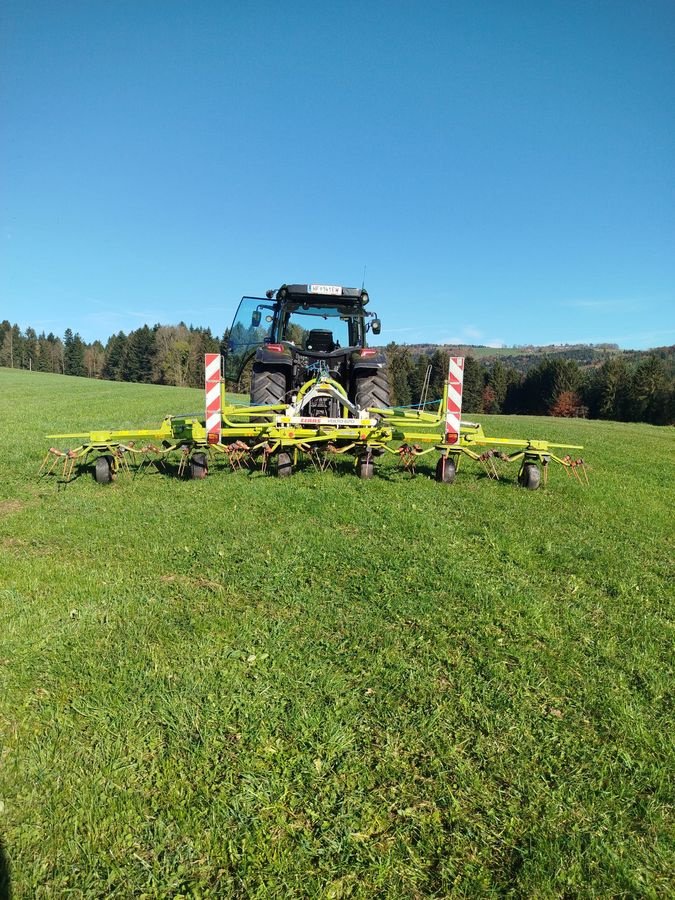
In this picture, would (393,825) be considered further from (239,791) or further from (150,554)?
(150,554)

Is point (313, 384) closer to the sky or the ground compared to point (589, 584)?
closer to the sky

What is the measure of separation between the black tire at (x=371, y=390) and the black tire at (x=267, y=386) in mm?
1189

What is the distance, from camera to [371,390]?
8062 millimetres

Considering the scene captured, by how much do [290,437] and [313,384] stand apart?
1276 mm

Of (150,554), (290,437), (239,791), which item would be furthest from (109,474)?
(239,791)

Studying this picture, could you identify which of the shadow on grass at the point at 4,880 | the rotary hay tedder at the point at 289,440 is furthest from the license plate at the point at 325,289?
the shadow on grass at the point at 4,880

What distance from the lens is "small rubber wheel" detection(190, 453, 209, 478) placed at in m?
6.28

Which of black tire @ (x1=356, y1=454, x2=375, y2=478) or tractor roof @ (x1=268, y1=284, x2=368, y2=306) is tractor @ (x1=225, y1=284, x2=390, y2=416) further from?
black tire @ (x1=356, y1=454, x2=375, y2=478)

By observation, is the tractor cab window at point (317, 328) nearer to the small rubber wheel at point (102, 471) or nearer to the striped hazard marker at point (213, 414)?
the striped hazard marker at point (213, 414)

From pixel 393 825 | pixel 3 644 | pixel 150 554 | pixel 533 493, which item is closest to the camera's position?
pixel 393 825

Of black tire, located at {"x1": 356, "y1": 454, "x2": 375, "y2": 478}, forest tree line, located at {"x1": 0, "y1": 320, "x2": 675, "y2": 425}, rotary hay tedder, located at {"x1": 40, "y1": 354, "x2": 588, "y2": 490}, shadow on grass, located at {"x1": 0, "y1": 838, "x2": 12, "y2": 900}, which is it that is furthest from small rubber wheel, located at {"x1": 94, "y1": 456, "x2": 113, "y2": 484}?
forest tree line, located at {"x1": 0, "y1": 320, "x2": 675, "y2": 425}

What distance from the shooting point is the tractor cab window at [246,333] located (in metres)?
8.55

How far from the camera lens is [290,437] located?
6383 mm

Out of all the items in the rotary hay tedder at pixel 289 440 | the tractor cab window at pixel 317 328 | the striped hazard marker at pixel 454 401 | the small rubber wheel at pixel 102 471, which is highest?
the tractor cab window at pixel 317 328
